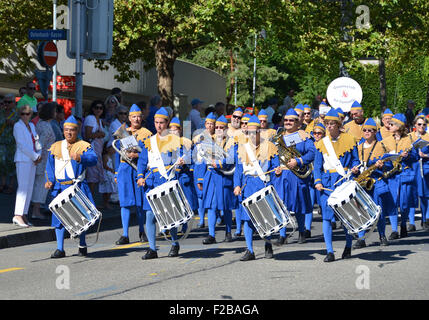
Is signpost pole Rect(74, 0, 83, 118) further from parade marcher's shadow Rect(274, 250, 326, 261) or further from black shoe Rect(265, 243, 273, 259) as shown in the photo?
black shoe Rect(265, 243, 273, 259)

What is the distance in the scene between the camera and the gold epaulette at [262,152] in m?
11.3

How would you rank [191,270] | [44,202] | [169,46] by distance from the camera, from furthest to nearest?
[169,46]
[44,202]
[191,270]

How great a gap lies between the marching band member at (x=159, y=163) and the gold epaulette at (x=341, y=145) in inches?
68.5

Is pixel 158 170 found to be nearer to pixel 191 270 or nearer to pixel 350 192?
pixel 191 270

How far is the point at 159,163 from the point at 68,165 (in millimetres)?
1135

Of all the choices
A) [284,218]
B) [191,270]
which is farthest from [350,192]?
[191,270]

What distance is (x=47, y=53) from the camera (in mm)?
18719

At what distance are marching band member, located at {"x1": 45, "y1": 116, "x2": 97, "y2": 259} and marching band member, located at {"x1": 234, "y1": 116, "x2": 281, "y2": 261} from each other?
1.84m

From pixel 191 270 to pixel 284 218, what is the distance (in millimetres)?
1347

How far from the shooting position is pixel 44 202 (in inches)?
603

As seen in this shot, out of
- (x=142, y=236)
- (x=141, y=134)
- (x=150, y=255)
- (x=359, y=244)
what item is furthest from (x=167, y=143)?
(x=359, y=244)

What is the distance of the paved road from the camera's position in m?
8.70

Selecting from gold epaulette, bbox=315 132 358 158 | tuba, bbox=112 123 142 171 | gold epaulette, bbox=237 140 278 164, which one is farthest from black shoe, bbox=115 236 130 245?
gold epaulette, bbox=315 132 358 158

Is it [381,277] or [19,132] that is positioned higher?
[19,132]
